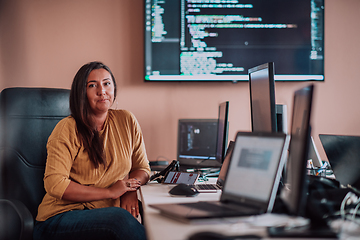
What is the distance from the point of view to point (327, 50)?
271 centimetres

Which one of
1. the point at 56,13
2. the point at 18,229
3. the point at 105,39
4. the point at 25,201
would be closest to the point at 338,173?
the point at 18,229

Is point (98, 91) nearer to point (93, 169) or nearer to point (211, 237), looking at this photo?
point (93, 169)

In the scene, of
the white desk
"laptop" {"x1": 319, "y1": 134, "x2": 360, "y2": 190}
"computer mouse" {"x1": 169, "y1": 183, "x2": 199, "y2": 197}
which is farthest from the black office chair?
"laptop" {"x1": 319, "y1": 134, "x2": 360, "y2": 190}

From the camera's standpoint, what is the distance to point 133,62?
8.59 feet

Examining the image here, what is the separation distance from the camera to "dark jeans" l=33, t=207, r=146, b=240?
127 cm

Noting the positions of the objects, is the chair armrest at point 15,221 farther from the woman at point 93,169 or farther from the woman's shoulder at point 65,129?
the woman's shoulder at point 65,129

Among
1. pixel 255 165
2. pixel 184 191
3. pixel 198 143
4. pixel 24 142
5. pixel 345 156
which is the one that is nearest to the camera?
pixel 255 165

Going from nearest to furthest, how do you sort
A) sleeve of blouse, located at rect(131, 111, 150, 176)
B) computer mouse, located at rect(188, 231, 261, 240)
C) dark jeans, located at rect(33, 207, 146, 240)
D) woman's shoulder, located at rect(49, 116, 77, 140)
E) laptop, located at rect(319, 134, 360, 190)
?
1. computer mouse, located at rect(188, 231, 261, 240)
2. laptop, located at rect(319, 134, 360, 190)
3. dark jeans, located at rect(33, 207, 146, 240)
4. woman's shoulder, located at rect(49, 116, 77, 140)
5. sleeve of blouse, located at rect(131, 111, 150, 176)

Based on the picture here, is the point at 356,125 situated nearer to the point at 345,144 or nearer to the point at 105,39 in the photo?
the point at 345,144

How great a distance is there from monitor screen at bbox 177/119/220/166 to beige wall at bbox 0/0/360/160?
253mm

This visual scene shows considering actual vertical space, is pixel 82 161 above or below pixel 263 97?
below

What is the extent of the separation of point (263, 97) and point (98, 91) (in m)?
0.88

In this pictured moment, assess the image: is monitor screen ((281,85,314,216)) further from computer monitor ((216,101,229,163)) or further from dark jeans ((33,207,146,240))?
computer monitor ((216,101,229,163))

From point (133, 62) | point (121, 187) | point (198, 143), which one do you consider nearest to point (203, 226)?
→ point (121, 187)
